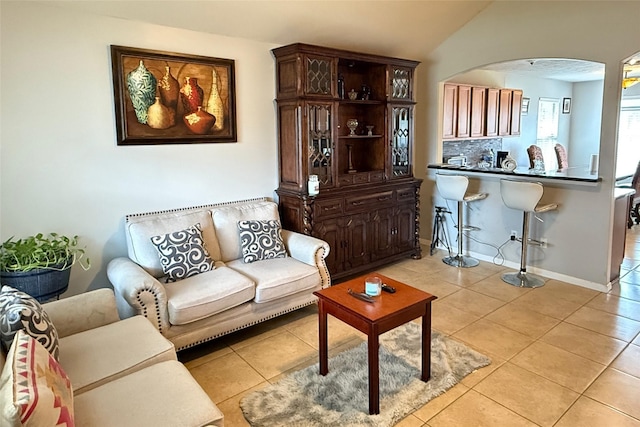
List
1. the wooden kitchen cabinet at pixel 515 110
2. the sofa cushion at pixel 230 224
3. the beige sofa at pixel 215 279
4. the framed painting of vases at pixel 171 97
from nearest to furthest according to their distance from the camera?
the beige sofa at pixel 215 279, the framed painting of vases at pixel 171 97, the sofa cushion at pixel 230 224, the wooden kitchen cabinet at pixel 515 110

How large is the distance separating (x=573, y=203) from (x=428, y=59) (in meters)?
2.41

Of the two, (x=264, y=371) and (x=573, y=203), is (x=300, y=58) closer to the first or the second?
(x=264, y=371)

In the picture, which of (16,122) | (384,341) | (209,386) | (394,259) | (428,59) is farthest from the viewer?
(428,59)

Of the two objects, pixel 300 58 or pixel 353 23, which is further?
pixel 353 23

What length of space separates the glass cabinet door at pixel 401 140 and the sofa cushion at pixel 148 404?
3.45 m

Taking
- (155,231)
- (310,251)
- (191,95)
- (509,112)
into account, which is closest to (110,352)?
(155,231)

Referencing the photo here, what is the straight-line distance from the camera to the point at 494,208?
5090 millimetres

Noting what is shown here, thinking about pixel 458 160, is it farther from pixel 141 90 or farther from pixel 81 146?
pixel 81 146

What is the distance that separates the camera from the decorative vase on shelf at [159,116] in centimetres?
353

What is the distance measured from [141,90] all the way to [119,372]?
86.9 inches

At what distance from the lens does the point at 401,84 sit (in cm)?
488

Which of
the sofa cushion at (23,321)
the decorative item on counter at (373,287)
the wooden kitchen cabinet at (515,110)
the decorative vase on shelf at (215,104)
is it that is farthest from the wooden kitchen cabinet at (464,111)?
the sofa cushion at (23,321)

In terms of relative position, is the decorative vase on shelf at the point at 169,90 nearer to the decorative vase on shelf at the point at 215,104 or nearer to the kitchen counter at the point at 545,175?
the decorative vase on shelf at the point at 215,104

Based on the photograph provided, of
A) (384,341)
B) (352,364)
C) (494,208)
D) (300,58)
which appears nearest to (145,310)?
(352,364)
